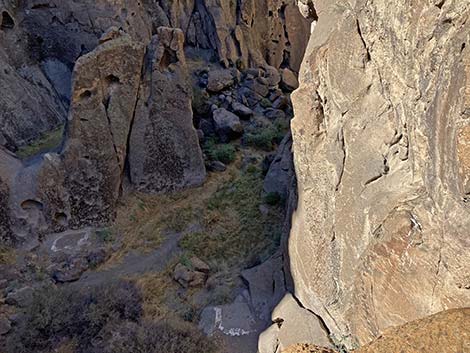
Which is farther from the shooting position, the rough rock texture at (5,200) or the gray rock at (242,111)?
the gray rock at (242,111)

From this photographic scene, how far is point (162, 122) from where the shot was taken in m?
11.7

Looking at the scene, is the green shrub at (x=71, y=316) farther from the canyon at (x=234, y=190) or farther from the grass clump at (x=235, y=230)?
the grass clump at (x=235, y=230)

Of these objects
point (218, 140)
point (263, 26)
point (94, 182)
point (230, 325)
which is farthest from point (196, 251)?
point (263, 26)

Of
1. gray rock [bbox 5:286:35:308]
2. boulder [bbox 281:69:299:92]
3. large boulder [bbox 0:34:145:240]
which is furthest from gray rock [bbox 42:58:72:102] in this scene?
boulder [bbox 281:69:299:92]

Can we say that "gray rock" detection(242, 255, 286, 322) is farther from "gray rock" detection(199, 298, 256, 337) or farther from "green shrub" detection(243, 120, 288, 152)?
"green shrub" detection(243, 120, 288, 152)

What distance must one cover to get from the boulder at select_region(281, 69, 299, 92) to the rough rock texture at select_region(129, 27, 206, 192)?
9164 millimetres

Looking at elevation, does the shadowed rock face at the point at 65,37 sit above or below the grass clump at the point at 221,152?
above

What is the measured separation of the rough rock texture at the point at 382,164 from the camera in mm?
3881

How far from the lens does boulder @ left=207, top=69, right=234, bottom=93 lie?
57.0 feet

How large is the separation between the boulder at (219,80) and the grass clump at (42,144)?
6145 mm

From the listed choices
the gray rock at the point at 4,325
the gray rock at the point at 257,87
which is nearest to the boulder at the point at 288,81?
the gray rock at the point at 257,87

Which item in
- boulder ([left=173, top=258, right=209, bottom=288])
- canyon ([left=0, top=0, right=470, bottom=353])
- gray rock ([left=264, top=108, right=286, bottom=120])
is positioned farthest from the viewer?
gray rock ([left=264, top=108, right=286, bottom=120])

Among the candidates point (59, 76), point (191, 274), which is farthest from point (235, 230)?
point (59, 76)

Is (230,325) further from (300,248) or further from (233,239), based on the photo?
(233,239)
